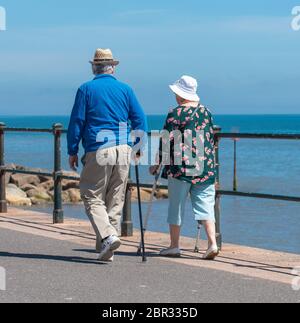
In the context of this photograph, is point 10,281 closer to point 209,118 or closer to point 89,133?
point 89,133

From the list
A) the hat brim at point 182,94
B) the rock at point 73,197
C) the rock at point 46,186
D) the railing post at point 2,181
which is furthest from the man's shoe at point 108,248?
the rock at point 46,186

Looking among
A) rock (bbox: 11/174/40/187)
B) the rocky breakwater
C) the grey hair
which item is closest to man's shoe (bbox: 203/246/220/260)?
the grey hair

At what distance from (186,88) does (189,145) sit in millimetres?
538

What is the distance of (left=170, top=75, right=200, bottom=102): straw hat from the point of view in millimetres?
10414

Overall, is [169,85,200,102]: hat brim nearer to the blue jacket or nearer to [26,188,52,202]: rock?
the blue jacket

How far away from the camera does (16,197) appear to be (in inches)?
1153

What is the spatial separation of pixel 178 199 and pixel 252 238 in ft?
27.1

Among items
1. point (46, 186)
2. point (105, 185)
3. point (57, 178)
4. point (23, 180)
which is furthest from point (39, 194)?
point (105, 185)

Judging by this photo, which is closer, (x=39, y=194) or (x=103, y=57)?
(x=103, y=57)

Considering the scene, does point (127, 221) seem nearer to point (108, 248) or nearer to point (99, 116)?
point (108, 248)

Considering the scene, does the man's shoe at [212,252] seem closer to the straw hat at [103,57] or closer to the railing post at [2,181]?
the straw hat at [103,57]

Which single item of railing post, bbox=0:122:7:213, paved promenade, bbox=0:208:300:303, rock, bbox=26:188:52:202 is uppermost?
railing post, bbox=0:122:7:213

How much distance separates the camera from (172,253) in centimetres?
1075

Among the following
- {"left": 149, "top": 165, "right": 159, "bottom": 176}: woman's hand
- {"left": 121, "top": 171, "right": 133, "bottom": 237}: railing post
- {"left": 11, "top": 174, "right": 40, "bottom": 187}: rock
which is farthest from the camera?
{"left": 11, "top": 174, "right": 40, "bottom": 187}: rock
